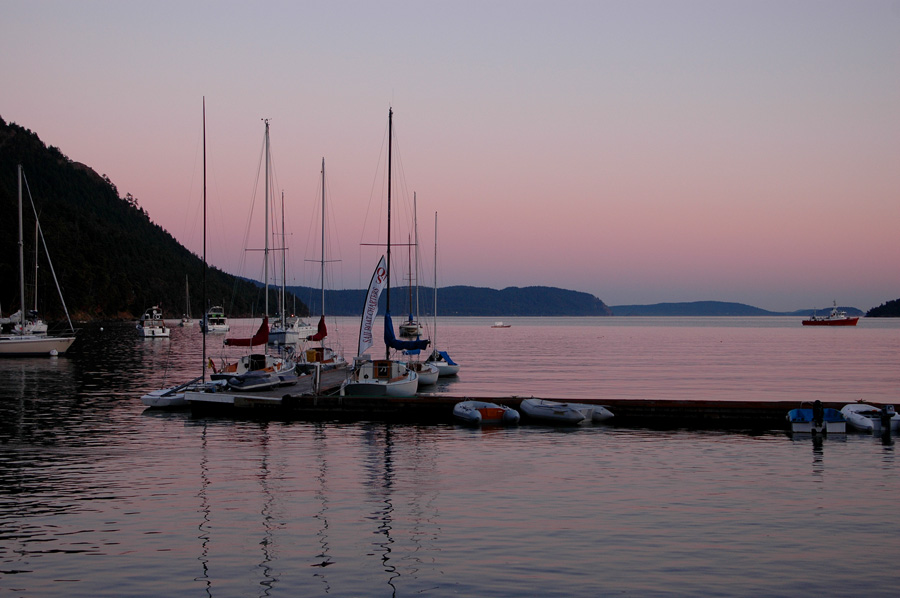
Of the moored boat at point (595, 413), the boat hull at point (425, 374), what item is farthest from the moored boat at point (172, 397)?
the moored boat at point (595, 413)

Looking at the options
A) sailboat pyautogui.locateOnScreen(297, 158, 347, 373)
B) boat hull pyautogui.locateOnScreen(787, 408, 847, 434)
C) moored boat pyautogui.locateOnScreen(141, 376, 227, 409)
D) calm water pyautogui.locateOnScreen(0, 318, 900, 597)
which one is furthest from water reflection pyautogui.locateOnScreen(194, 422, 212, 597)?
sailboat pyautogui.locateOnScreen(297, 158, 347, 373)

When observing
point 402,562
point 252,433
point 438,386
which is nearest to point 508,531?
point 402,562

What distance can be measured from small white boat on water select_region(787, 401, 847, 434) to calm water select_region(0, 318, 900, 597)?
98cm

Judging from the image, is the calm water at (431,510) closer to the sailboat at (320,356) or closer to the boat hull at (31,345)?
the sailboat at (320,356)

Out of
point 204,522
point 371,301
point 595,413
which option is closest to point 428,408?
point 371,301

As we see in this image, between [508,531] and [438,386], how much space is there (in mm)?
39660

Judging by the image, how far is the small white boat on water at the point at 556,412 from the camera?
37.2m

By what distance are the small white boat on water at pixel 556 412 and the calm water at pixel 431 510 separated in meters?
1.21

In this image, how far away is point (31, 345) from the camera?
82688 millimetres

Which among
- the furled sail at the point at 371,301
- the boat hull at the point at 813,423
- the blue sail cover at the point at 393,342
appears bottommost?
the boat hull at the point at 813,423

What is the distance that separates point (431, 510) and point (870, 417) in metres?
24.1

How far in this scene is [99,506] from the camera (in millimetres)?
20453

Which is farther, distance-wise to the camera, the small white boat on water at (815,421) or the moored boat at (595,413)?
the moored boat at (595,413)

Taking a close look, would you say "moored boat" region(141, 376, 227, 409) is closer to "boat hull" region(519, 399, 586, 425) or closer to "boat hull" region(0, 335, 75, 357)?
"boat hull" region(519, 399, 586, 425)
